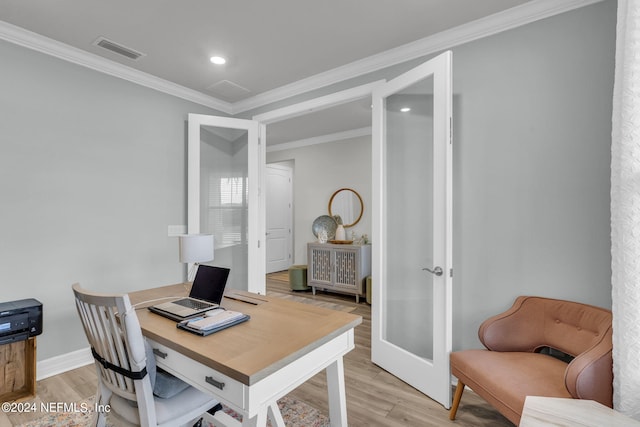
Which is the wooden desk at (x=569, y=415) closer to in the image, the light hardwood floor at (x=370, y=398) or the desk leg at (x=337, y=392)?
the desk leg at (x=337, y=392)

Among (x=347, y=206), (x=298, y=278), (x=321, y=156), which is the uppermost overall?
(x=321, y=156)

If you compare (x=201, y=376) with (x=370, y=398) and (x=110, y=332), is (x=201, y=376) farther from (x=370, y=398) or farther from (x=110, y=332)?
(x=370, y=398)

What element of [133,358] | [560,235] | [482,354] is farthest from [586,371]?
[133,358]

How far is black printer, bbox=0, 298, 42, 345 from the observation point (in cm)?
209

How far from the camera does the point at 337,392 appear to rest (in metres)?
1.63

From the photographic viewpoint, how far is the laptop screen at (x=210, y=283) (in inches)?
69.9

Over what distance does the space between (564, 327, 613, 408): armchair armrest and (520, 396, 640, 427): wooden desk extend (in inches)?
12.1

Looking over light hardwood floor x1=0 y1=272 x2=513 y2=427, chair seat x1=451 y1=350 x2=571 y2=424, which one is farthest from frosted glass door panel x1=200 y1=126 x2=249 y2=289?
chair seat x1=451 y1=350 x2=571 y2=424

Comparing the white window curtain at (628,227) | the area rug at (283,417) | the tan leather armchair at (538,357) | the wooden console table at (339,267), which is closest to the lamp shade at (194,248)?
the area rug at (283,417)

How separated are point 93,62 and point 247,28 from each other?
1.50 meters

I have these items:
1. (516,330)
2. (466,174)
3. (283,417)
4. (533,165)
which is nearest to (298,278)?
(283,417)

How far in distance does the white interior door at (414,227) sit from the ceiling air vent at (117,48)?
6.88 feet

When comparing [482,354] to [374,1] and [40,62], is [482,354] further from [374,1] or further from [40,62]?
[40,62]

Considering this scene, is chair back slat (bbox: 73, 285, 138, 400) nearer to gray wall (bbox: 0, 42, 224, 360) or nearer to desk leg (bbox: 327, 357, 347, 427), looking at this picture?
desk leg (bbox: 327, 357, 347, 427)
